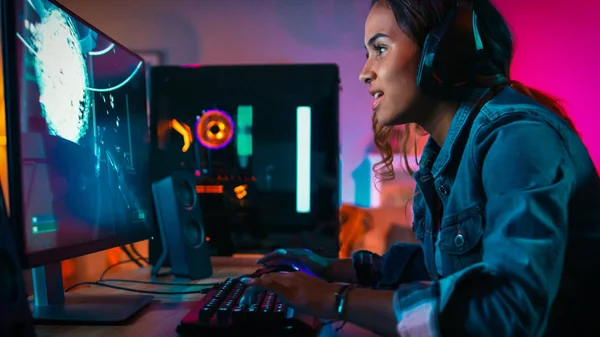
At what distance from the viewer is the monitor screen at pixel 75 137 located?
24.9 inches

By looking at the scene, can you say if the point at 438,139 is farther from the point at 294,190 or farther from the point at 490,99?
the point at 294,190

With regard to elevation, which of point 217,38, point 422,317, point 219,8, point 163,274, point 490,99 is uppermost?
point 219,8

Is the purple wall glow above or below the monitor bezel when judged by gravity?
above

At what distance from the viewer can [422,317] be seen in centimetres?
52

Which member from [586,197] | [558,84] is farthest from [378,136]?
[558,84]

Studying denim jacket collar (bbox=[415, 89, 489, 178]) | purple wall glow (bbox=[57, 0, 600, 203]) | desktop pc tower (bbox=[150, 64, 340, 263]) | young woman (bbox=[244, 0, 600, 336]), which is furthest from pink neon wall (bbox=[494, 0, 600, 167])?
denim jacket collar (bbox=[415, 89, 489, 178])

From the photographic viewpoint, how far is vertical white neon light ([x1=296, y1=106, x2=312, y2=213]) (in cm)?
127

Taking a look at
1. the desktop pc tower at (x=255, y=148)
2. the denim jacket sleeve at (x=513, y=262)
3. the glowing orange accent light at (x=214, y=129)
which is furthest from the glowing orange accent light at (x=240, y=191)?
the denim jacket sleeve at (x=513, y=262)

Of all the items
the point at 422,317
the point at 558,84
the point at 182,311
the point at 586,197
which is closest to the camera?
the point at 422,317

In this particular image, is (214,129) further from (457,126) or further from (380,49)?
(457,126)

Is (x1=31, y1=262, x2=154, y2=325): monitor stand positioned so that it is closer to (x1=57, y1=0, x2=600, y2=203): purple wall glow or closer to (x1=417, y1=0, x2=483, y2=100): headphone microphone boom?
(x1=417, y1=0, x2=483, y2=100): headphone microphone boom

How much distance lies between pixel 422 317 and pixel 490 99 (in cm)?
37

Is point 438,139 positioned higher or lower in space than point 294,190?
higher

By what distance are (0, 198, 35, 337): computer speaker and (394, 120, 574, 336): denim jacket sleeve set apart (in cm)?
44
